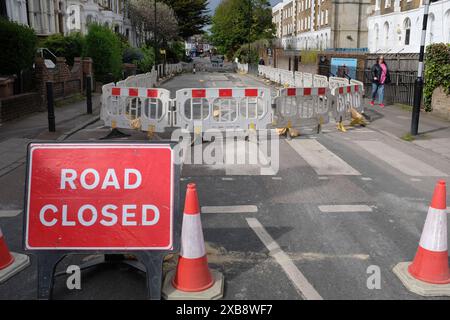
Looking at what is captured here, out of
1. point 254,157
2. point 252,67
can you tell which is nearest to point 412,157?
point 254,157

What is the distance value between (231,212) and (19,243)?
2616mm

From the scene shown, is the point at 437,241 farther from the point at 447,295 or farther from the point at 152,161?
the point at 152,161

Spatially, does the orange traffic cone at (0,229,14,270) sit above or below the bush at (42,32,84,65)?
below

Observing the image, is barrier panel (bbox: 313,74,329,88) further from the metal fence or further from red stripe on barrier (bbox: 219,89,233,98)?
red stripe on barrier (bbox: 219,89,233,98)

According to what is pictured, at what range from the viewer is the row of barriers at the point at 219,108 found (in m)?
11.0

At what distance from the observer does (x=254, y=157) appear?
9.50m

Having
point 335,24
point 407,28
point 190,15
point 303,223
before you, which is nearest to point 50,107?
point 303,223

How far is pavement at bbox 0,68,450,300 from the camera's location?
169 inches

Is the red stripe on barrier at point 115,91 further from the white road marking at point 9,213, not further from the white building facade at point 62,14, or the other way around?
the white building facade at point 62,14

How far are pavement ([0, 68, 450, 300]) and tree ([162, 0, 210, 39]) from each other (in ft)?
206

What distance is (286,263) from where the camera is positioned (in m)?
4.74

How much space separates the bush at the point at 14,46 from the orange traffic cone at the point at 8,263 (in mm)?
12219

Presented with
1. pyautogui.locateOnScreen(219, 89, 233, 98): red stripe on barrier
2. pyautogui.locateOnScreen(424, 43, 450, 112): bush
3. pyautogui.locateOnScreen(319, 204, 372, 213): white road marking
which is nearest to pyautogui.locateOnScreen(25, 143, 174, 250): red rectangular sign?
pyautogui.locateOnScreen(319, 204, 372, 213): white road marking

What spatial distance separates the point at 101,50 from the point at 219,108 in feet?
53.0
